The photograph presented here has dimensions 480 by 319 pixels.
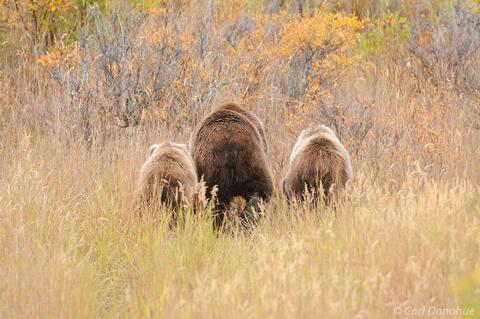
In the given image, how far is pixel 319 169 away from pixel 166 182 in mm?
1326

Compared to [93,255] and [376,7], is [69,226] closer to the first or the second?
[93,255]

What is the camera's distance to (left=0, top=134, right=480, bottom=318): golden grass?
4730 mm

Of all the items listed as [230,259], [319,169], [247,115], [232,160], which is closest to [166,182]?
[232,160]

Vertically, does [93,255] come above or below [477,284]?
below

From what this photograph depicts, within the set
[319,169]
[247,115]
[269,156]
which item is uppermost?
[247,115]

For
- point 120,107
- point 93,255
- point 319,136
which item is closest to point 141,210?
point 93,255

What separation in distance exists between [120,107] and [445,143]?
12.4ft

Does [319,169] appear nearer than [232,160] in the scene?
Yes

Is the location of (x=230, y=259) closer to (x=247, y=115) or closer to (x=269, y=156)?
(x=247, y=115)

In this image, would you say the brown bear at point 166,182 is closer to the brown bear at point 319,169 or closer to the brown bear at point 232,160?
the brown bear at point 232,160

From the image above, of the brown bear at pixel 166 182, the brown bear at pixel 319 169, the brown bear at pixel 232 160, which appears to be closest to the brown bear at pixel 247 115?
the brown bear at pixel 232 160

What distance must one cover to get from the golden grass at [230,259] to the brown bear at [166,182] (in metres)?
0.20

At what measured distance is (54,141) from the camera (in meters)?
8.70

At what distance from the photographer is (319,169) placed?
710 cm
